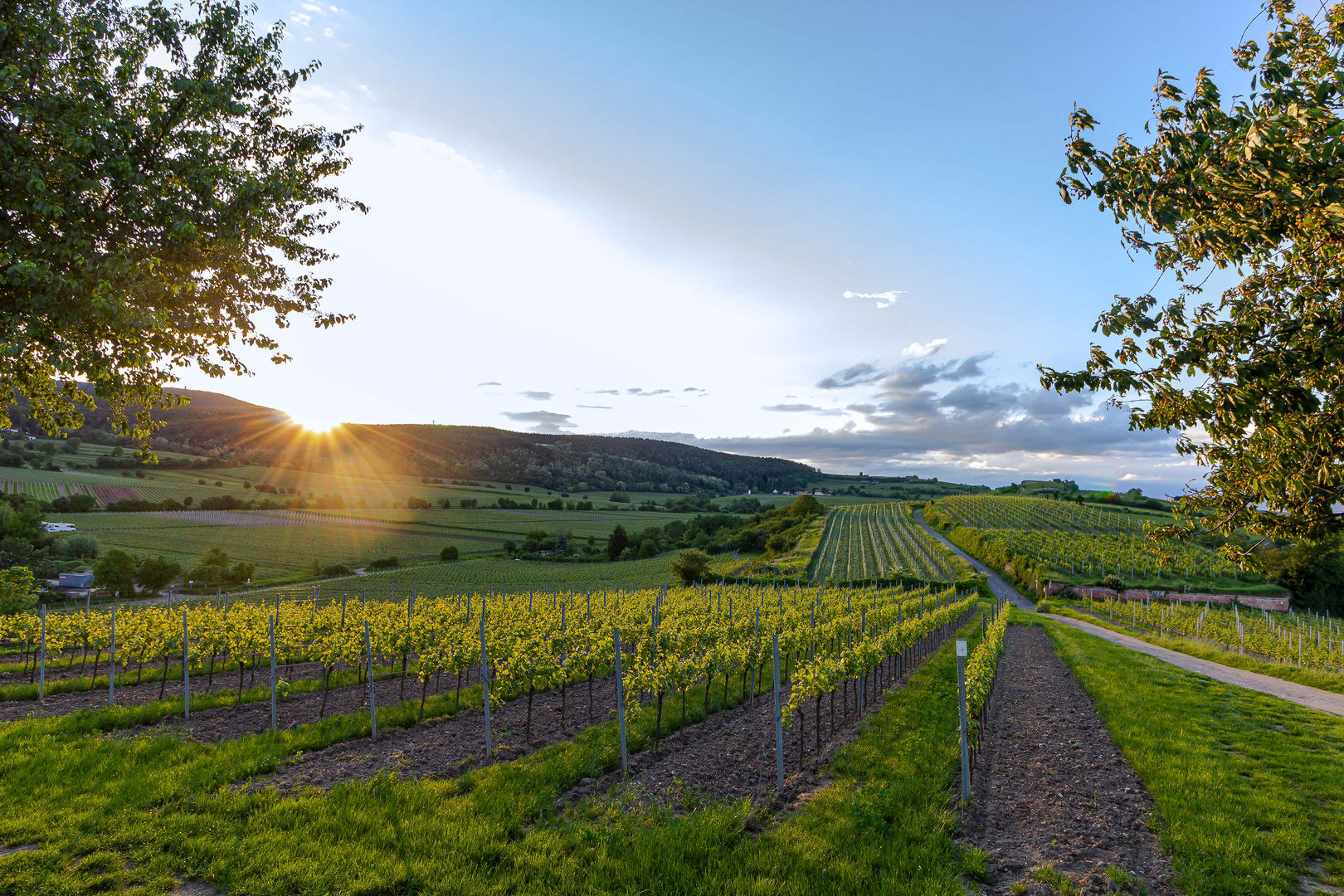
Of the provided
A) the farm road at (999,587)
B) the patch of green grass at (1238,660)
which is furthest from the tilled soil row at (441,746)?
the farm road at (999,587)

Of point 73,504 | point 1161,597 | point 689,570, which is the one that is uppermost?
point 73,504

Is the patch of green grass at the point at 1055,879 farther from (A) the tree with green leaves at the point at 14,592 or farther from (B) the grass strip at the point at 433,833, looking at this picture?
(A) the tree with green leaves at the point at 14,592

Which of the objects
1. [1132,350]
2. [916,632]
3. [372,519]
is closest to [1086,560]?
[916,632]

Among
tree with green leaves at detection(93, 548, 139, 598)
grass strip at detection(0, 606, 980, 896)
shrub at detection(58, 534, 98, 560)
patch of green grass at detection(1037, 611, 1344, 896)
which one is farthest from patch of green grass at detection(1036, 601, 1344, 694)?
shrub at detection(58, 534, 98, 560)

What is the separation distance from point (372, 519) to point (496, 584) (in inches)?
1856

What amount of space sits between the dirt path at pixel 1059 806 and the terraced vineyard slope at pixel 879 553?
4091cm

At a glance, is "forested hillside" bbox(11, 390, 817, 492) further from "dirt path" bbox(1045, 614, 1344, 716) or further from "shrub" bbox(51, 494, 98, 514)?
"dirt path" bbox(1045, 614, 1344, 716)

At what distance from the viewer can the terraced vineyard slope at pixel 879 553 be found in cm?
5734

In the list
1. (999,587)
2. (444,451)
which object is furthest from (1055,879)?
(444,451)

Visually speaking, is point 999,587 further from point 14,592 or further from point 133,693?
point 14,592

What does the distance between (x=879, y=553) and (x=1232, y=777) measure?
65932 millimetres

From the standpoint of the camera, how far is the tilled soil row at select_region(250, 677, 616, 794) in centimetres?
828

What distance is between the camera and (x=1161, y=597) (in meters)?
47.2

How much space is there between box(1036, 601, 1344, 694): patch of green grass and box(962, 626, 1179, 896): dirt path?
11048mm
